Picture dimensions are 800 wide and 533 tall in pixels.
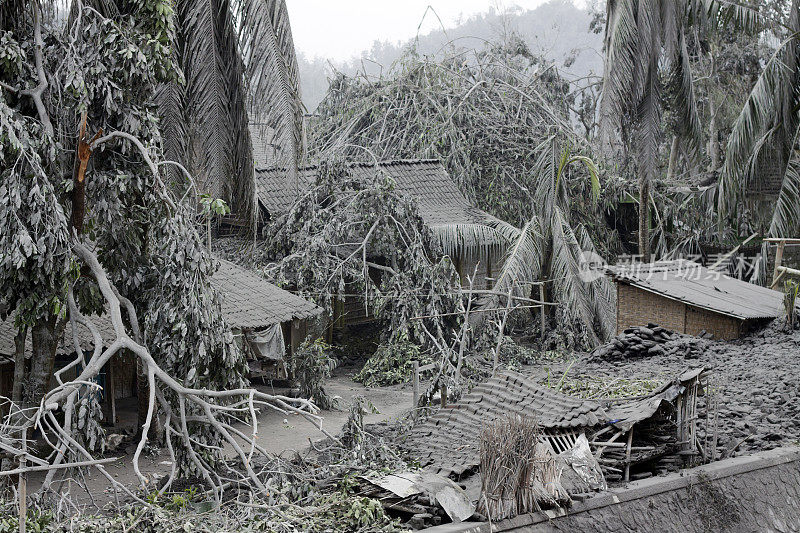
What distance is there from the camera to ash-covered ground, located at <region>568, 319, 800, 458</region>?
31.0 feet

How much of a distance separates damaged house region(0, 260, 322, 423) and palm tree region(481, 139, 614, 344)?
142 inches

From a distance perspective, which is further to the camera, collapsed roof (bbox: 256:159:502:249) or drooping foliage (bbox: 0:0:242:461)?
collapsed roof (bbox: 256:159:502:249)

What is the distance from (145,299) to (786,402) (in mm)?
7525

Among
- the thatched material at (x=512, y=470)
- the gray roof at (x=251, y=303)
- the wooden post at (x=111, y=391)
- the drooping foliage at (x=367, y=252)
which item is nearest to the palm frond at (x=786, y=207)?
the drooping foliage at (x=367, y=252)

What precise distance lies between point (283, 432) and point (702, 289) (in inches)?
287

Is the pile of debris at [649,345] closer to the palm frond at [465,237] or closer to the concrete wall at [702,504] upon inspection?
the concrete wall at [702,504]

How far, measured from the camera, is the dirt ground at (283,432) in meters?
8.73

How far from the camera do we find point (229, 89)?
32.1ft

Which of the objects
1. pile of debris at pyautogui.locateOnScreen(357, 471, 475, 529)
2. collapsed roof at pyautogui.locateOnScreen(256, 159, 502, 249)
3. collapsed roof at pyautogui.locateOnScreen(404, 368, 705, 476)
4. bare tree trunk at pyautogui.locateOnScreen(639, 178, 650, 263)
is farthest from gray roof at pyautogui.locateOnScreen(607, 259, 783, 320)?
pile of debris at pyautogui.locateOnScreen(357, 471, 475, 529)

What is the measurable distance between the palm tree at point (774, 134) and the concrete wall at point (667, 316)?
13.9 feet

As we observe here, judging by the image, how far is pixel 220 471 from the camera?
870cm

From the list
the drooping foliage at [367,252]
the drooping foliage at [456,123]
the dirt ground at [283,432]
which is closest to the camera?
the dirt ground at [283,432]

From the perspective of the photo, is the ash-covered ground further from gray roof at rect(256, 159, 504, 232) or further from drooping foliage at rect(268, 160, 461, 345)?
gray roof at rect(256, 159, 504, 232)

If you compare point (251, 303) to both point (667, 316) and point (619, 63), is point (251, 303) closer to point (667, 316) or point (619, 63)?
point (667, 316)
